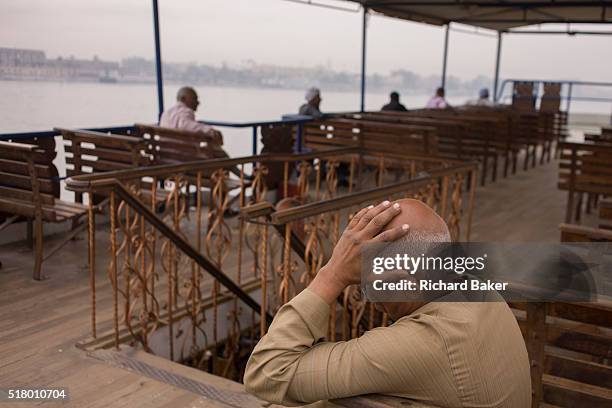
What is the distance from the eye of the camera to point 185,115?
5648 mm

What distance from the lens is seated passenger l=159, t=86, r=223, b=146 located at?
562 centimetres

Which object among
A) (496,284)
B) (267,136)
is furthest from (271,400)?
(267,136)

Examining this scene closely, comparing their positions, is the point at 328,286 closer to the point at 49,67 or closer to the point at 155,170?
the point at 155,170

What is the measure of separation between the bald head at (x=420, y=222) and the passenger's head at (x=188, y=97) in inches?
182

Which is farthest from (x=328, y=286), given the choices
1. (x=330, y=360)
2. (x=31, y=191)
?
(x=31, y=191)

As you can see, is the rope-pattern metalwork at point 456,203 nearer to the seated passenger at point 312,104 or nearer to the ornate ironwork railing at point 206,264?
the ornate ironwork railing at point 206,264

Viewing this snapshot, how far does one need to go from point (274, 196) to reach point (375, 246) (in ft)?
18.3

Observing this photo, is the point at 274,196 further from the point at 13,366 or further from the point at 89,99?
the point at 13,366

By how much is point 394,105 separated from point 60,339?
709 centimetres

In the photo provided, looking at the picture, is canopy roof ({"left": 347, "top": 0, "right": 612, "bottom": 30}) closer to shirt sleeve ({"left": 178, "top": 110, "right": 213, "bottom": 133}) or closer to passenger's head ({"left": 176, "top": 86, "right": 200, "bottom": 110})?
passenger's head ({"left": 176, "top": 86, "right": 200, "bottom": 110})

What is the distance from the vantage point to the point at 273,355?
1294 mm

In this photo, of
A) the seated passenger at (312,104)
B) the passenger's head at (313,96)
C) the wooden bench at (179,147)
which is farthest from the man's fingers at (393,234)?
the passenger's head at (313,96)

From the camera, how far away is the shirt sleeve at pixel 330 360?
1.22 meters

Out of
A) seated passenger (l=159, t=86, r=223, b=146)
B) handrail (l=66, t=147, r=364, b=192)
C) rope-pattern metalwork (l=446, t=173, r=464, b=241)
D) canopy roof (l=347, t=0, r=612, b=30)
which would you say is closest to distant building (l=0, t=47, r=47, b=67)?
seated passenger (l=159, t=86, r=223, b=146)
